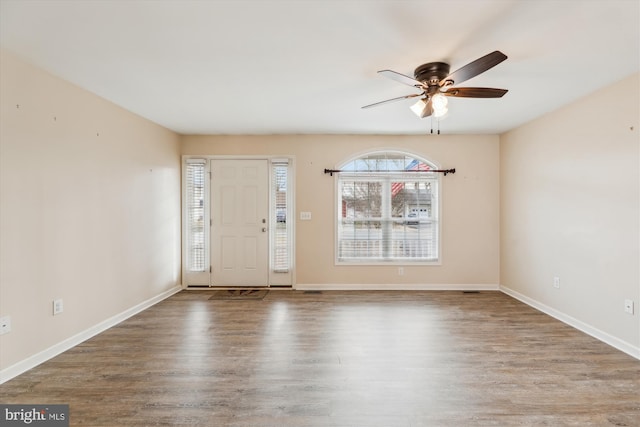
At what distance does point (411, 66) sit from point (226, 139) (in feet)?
10.7

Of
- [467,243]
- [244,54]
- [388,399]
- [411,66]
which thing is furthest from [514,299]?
[244,54]

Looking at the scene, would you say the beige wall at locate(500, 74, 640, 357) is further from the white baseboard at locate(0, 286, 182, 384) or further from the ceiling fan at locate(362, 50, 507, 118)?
the white baseboard at locate(0, 286, 182, 384)

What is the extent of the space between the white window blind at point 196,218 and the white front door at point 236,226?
0.16 metres

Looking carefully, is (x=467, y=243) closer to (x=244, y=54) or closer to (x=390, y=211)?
(x=390, y=211)

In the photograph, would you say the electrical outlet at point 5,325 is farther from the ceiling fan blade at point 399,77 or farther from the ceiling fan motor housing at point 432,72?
the ceiling fan motor housing at point 432,72

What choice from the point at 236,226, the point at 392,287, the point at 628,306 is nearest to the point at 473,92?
the point at 628,306

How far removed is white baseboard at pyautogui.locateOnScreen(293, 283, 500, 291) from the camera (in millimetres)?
4770

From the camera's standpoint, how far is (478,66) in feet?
6.64

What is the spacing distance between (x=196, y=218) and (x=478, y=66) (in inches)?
170

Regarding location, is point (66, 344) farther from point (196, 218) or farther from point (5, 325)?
point (196, 218)

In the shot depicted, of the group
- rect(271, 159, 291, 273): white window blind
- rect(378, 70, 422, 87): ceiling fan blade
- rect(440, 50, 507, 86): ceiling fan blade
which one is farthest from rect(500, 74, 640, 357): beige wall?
rect(271, 159, 291, 273): white window blind

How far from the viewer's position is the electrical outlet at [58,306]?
2.65m

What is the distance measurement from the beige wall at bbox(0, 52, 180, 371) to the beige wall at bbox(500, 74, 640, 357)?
16.9 ft

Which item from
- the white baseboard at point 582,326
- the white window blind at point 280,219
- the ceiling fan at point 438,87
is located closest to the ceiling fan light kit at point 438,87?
the ceiling fan at point 438,87
